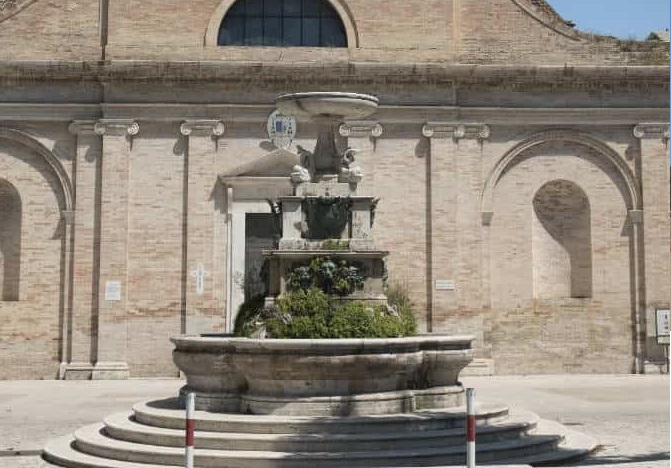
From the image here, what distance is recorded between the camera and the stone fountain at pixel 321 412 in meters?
9.82

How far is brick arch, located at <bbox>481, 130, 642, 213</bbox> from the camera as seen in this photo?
24.1 meters

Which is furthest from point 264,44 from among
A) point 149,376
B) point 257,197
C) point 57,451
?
point 57,451

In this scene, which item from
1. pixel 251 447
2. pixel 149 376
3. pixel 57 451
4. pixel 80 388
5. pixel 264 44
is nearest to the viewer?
pixel 251 447

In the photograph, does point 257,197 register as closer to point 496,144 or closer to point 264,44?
point 264,44

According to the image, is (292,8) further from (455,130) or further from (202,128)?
(455,130)

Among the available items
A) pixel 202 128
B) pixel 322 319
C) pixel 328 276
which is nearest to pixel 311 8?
pixel 202 128

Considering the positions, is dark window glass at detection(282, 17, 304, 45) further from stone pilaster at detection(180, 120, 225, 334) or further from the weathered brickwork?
stone pilaster at detection(180, 120, 225, 334)

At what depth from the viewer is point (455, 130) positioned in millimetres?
23781

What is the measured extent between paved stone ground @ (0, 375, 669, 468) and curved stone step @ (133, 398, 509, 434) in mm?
1484

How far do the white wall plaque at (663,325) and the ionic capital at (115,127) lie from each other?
1335 cm

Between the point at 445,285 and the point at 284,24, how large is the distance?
25.5ft

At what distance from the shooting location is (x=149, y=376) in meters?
22.8

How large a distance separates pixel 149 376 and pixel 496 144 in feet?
33.0

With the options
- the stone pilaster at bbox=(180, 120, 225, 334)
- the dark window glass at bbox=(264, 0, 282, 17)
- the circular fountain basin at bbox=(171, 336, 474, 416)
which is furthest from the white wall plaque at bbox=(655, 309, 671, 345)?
the circular fountain basin at bbox=(171, 336, 474, 416)
